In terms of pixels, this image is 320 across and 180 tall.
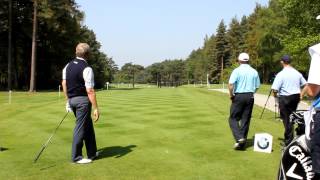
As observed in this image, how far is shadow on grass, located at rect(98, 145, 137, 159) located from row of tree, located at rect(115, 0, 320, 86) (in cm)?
2840

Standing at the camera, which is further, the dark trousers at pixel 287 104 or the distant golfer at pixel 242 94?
the dark trousers at pixel 287 104

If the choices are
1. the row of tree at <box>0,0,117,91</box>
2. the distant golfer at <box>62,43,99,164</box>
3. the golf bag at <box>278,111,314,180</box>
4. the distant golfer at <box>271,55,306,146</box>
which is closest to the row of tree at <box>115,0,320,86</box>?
the row of tree at <box>0,0,117,91</box>

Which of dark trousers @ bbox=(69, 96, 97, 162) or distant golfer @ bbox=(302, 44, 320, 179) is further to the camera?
dark trousers @ bbox=(69, 96, 97, 162)

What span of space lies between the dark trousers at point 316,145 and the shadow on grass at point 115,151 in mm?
5931

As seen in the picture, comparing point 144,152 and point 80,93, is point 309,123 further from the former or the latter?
point 144,152

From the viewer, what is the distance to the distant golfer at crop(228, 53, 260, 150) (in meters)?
11.0

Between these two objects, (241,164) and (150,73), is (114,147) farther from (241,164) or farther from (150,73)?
(150,73)

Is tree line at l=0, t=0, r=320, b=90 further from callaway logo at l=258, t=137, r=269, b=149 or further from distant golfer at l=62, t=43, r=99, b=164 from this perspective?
distant golfer at l=62, t=43, r=99, b=164

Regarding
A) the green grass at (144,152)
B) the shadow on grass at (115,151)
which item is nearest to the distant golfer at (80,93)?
the green grass at (144,152)

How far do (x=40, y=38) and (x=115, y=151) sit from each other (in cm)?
5522

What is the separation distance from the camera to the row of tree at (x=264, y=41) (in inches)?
1646

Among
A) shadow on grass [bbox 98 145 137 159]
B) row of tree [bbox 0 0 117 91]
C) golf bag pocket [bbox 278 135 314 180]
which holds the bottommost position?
shadow on grass [bbox 98 145 137 159]

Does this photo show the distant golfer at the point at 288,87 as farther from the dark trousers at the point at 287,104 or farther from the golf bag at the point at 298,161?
the golf bag at the point at 298,161

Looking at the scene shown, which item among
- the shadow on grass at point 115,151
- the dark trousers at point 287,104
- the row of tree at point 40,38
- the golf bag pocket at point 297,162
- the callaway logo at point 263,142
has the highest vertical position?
the row of tree at point 40,38
